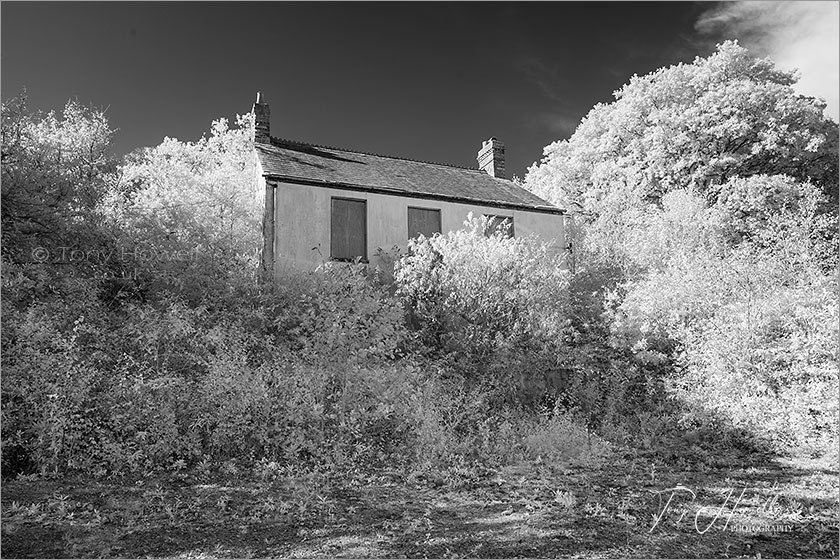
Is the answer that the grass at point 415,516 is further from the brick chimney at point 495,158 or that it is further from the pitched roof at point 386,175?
the brick chimney at point 495,158

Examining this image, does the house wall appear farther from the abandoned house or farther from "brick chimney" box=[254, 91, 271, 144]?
"brick chimney" box=[254, 91, 271, 144]

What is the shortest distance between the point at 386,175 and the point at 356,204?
7.26 feet

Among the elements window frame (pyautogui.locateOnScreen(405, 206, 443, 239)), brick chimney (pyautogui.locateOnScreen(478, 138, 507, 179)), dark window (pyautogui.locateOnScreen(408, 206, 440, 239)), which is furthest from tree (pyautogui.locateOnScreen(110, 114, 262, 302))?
brick chimney (pyautogui.locateOnScreen(478, 138, 507, 179))

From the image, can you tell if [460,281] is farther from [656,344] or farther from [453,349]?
[656,344]

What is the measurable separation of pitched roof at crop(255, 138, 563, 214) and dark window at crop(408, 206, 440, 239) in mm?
455

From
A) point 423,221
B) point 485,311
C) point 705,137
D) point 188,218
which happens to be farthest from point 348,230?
point 705,137

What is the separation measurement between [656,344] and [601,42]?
29.6 ft

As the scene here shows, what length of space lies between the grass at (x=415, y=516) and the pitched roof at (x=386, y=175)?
9818 millimetres

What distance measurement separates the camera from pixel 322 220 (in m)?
16.8

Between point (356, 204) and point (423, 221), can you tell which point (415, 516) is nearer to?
point (356, 204)

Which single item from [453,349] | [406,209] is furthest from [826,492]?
[406,209]

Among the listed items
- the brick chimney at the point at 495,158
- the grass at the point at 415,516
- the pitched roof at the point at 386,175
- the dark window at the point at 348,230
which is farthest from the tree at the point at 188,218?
the brick chimney at the point at 495,158

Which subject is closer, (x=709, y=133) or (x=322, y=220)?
(x=322, y=220)

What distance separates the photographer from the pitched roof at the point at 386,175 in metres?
17.1
